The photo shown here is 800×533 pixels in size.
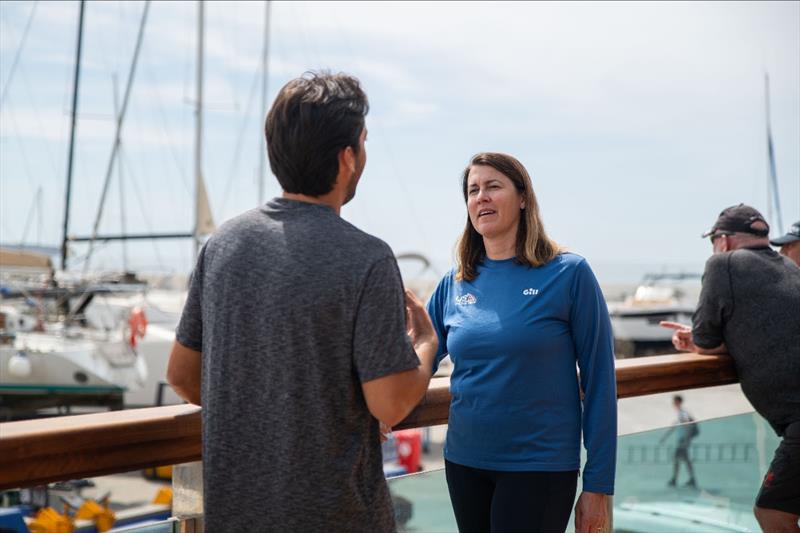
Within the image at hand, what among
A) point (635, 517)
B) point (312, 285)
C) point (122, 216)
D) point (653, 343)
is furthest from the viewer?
point (122, 216)

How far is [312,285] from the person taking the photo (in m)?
1.32

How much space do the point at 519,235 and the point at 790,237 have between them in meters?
1.53

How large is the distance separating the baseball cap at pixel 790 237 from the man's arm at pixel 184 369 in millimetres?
2364

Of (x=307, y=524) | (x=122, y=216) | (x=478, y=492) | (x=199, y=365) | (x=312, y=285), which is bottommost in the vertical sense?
(x=122, y=216)

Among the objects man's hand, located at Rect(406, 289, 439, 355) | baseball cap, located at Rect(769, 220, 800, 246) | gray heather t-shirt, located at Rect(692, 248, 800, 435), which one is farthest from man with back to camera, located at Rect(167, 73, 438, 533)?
baseball cap, located at Rect(769, 220, 800, 246)

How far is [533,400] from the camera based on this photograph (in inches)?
77.8

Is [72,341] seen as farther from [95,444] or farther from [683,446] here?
[95,444]

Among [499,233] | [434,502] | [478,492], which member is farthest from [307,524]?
[434,502]

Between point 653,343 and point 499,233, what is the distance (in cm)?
2237

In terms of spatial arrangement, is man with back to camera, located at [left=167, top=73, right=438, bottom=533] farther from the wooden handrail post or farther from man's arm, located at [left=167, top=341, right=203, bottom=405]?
the wooden handrail post

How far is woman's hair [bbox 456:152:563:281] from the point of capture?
6.84 ft

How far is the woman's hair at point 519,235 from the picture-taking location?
2084 mm

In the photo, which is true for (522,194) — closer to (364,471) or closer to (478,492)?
(478,492)

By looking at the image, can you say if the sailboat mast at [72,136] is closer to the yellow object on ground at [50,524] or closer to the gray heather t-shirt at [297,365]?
the yellow object on ground at [50,524]
